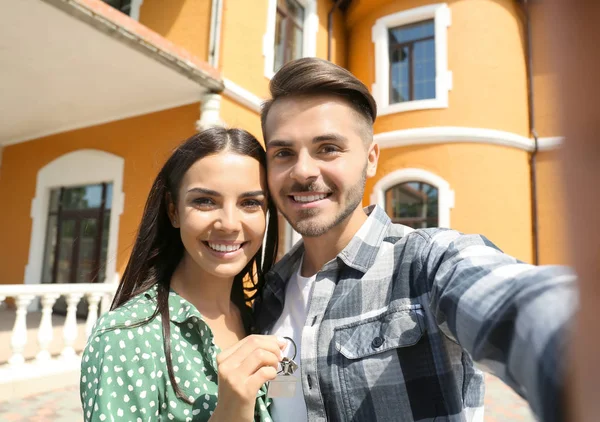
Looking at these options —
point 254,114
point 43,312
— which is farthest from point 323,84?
point 254,114

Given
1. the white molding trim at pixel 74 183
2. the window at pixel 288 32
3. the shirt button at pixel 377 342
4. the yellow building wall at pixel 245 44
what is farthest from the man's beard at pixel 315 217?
the window at pixel 288 32

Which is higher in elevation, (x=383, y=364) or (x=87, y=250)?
(x=87, y=250)

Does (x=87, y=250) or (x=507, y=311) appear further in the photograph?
(x=87, y=250)

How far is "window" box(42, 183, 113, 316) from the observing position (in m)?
6.40

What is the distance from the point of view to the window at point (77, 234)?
6.40 metres

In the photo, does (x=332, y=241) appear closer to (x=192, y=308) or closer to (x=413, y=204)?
(x=192, y=308)

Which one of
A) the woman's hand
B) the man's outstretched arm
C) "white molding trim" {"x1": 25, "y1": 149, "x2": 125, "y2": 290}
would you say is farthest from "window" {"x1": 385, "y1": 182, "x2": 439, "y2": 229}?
the woman's hand

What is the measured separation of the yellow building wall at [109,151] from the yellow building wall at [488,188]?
4.50 metres

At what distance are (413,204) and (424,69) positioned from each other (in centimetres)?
275

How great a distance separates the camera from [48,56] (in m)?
4.29

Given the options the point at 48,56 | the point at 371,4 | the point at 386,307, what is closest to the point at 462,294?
the point at 386,307

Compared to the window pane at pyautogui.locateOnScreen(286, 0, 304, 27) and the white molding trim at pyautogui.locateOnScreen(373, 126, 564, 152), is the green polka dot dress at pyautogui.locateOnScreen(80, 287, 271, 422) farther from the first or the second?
the window pane at pyautogui.locateOnScreen(286, 0, 304, 27)

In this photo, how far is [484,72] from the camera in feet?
24.2

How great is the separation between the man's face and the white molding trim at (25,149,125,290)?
4.78 metres
